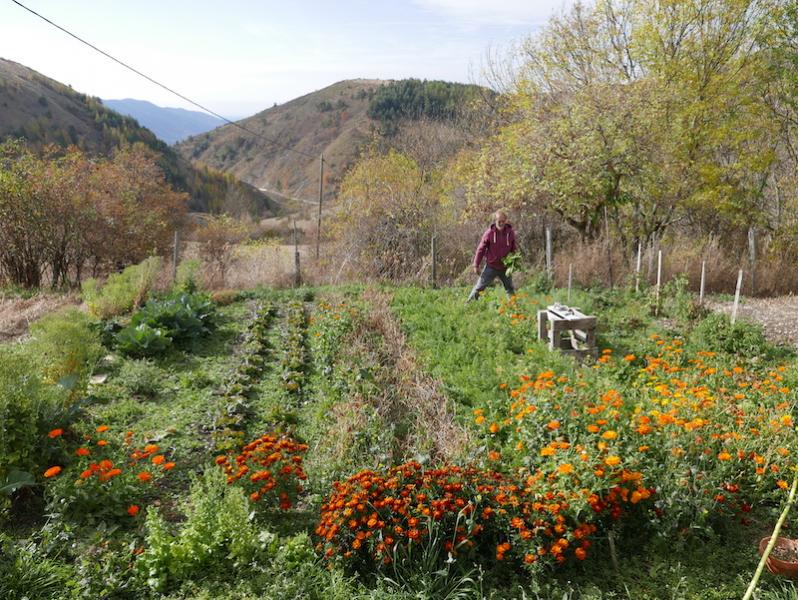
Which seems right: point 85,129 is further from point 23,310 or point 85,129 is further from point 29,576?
point 29,576

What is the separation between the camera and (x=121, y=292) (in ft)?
29.3

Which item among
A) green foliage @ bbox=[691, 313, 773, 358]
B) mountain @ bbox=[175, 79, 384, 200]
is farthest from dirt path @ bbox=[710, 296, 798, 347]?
mountain @ bbox=[175, 79, 384, 200]

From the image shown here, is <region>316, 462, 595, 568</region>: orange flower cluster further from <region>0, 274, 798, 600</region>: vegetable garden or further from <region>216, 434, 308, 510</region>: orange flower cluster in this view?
<region>216, 434, 308, 510</region>: orange flower cluster

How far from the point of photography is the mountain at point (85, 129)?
46.4 meters

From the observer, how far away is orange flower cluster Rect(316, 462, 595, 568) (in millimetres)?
3162

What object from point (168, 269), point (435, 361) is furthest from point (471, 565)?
point (168, 269)

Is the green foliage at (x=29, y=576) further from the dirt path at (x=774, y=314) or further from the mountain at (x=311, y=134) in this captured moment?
the mountain at (x=311, y=134)

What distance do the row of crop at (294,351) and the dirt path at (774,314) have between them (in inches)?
239

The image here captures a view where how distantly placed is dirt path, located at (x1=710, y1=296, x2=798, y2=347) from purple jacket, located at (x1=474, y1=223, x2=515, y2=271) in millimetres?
3287

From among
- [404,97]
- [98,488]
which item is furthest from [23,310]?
[404,97]

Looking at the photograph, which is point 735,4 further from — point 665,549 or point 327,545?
point 327,545

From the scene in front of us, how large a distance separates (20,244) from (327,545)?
39.7 ft

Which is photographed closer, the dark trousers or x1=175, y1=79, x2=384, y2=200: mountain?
the dark trousers

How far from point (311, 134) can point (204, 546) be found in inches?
2986
